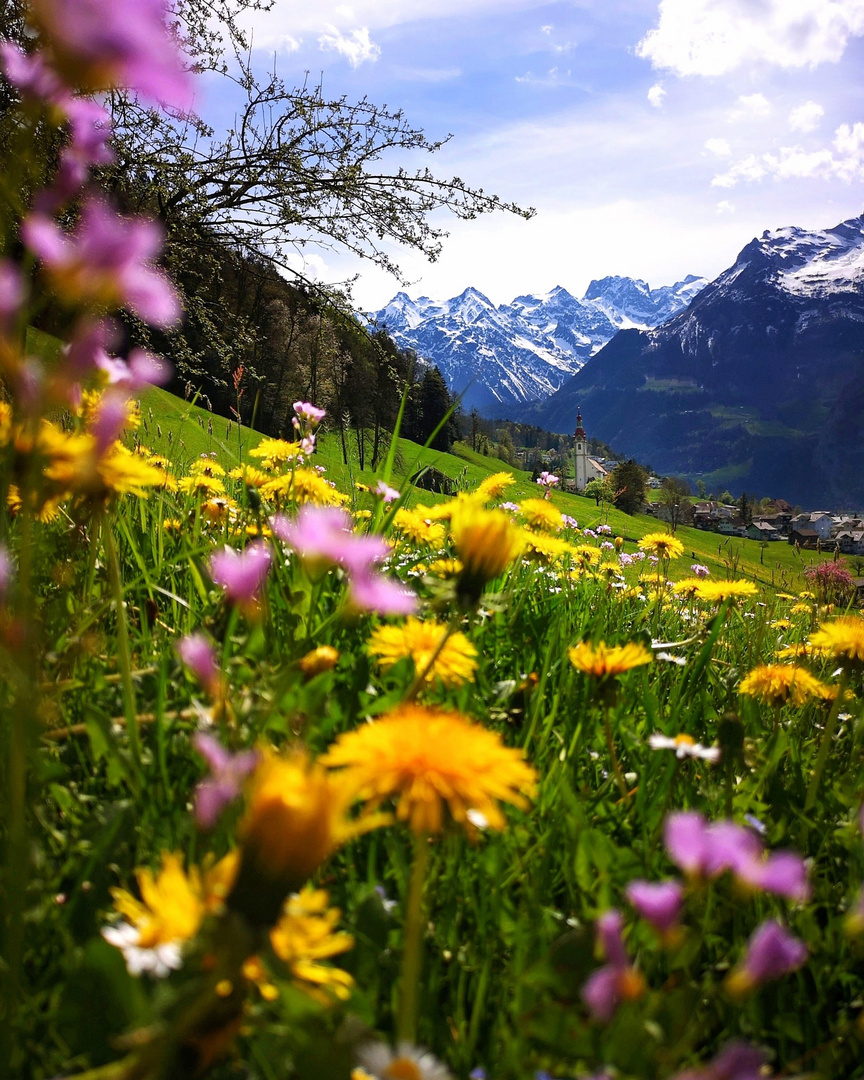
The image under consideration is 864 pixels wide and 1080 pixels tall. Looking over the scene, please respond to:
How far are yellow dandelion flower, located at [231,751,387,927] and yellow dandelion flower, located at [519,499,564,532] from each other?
6.92 ft

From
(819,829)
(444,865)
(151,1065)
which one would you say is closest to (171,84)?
(151,1065)

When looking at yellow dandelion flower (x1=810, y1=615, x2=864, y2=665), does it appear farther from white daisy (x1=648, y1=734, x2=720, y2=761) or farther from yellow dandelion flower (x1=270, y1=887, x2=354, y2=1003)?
yellow dandelion flower (x1=270, y1=887, x2=354, y2=1003)

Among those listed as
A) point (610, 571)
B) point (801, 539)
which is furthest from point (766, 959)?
point (801, 539)

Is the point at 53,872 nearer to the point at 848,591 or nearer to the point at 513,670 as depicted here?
the point at 513,670

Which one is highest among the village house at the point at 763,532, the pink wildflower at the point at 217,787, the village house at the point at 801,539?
the pink wildflower at the point at 217,787

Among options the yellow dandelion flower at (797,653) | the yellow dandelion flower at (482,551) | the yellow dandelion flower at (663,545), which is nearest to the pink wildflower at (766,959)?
the yellow dandelion flower at (482,551)

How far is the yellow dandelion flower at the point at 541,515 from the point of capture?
253 centimetres

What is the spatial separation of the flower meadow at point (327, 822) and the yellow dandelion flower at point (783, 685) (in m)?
0.01

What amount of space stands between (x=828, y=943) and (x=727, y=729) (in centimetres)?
33

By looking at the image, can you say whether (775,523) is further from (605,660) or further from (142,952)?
(142,952)

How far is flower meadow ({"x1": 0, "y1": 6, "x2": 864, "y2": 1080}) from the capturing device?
20.0 inches

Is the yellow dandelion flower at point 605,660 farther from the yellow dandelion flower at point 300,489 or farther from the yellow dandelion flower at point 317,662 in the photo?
the yellow dandelion flower at point 300,489

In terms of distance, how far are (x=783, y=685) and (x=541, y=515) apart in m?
1.00

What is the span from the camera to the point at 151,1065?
1.36 ft
